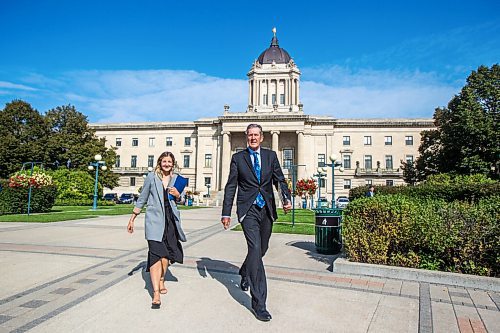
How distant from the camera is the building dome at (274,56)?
6500 cm

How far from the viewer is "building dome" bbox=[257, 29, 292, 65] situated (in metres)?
65.0

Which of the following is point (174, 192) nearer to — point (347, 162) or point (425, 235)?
point (425, 235)

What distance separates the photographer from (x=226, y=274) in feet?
19.1

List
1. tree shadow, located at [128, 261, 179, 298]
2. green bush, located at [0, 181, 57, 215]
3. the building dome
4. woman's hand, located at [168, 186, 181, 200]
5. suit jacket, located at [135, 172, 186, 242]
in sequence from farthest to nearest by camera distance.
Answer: the building dome, green bush, located at [0, 181, 57, 215], tree shadow, located at [128, 261, 179, 298], woman's hand, located at [168, 186, 181, 200], suit jacket, located at [135, 172, 186, 242]

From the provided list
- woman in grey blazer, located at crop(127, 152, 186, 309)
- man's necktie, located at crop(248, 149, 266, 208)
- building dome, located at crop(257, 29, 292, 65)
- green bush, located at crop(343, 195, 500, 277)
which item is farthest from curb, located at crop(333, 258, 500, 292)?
building dome, located at crop(257, 29, 292, 65)

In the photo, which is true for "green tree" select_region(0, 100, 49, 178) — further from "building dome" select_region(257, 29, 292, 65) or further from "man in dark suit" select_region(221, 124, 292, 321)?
"man in dark suit" select_region(221, 124, 292, 321)

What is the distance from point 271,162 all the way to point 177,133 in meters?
59.9

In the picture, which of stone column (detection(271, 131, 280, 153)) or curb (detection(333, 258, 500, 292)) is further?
stone column (detection(271, 131, 280, 153))

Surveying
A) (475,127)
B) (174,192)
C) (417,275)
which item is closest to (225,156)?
(475,127)

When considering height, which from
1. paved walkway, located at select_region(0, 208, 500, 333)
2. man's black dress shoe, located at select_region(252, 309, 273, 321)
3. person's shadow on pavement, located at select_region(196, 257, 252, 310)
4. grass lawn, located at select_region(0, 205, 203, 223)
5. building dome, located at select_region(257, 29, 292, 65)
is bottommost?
grass lawn, located at select_region(0, 205, 203, 223)

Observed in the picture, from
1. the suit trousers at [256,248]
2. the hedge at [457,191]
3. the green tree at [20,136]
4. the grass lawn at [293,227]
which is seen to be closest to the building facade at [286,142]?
the green tree at [20,136]

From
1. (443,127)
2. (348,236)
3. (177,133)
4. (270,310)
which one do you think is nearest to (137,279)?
(270,310)

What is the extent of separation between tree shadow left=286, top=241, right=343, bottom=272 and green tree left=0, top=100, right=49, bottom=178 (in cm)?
4421

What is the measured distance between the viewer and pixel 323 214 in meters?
8.07
